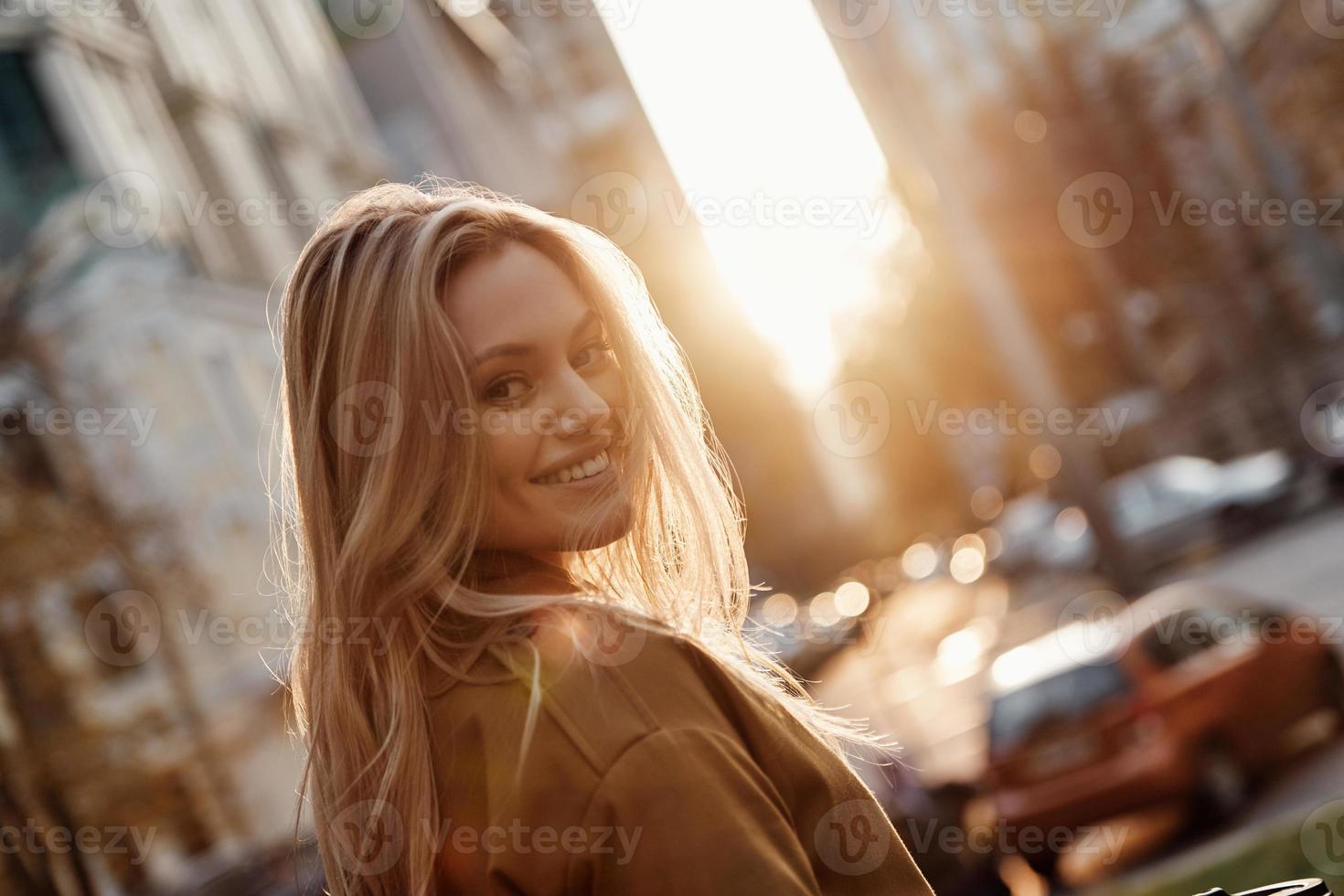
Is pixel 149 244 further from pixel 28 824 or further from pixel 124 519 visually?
pixel 28 824

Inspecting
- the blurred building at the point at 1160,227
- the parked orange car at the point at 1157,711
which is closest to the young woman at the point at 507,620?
the parked orange car at the point at 1157,711

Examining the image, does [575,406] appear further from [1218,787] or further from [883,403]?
[883,403]

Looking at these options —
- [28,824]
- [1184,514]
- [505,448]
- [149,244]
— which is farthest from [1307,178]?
[505,448]

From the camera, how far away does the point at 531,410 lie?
5.81ft

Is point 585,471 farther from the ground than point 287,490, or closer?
closer

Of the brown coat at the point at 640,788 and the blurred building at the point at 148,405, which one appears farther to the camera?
the blurred building at the point at 148,405

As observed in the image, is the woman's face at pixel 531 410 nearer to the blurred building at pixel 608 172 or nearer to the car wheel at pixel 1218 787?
the car wheel at pixel 1218 787

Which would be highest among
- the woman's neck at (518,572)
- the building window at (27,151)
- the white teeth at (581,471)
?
the building window at (27,151)

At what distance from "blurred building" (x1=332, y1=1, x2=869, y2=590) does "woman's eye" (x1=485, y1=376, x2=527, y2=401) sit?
4056 cm

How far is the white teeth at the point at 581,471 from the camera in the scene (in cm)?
179

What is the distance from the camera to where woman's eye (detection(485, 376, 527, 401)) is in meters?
1.78

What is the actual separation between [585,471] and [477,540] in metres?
0.18

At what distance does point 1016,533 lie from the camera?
30.5m

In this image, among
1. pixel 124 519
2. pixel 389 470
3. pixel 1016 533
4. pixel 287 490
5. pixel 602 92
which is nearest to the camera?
pixel 389 470
